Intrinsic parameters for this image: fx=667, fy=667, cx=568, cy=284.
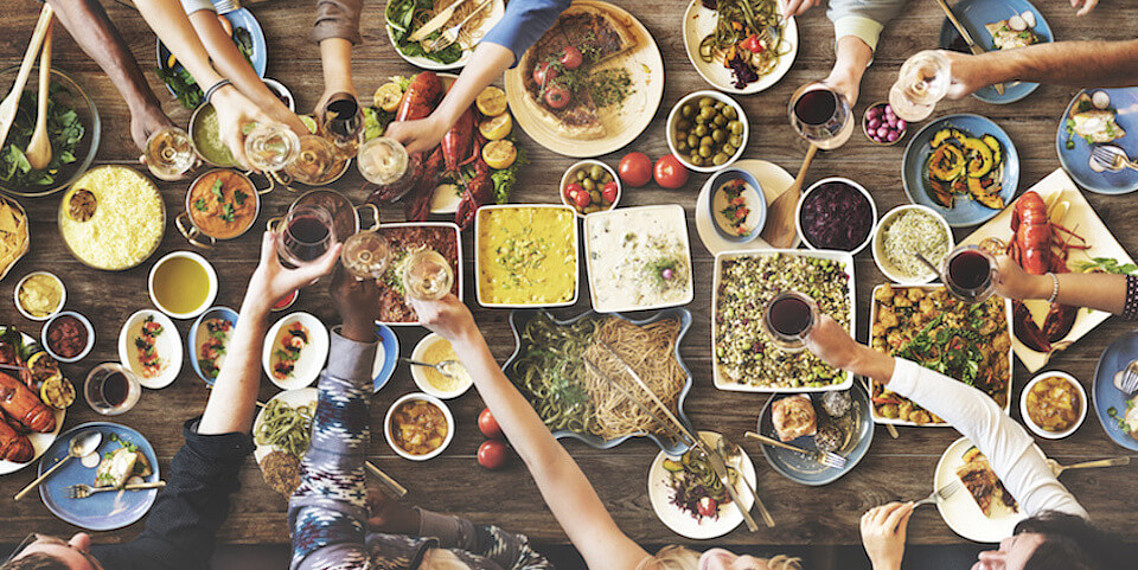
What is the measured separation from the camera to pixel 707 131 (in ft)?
8.53

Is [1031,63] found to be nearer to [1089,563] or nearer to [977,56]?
[977,56]

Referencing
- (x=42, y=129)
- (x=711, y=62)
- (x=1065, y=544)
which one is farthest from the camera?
(x=711, y=62)

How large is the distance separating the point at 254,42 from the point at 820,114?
220 cm

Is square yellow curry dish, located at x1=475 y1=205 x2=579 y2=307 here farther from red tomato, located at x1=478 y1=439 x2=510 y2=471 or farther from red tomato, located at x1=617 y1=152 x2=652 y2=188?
red tomato, located at x1=478 y1=439 x2=510 y2=471

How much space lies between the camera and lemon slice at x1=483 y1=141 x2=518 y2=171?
2.58m

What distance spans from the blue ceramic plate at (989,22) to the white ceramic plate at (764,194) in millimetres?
825

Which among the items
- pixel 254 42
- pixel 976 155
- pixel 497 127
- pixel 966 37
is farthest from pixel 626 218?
pixel 254 42

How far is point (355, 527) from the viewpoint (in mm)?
2340

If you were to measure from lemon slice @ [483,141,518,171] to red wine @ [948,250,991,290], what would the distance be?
169 centimetres

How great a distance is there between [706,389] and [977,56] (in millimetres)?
1580

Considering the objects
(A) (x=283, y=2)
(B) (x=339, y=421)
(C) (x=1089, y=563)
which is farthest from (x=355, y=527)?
(C) (x=1089, y=563)

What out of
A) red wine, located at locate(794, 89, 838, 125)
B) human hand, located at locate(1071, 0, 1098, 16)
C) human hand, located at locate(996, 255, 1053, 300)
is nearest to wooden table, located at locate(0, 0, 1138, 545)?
human hand, located at locate(1071, 0, 1098, 16)

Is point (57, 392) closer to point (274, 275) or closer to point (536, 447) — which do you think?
point (274, 275)

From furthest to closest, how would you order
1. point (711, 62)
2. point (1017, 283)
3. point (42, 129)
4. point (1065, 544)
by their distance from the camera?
1. point (711, 62)
2. point (42, 129)
3. point (1017, 283)
4. point (1065, 544)
